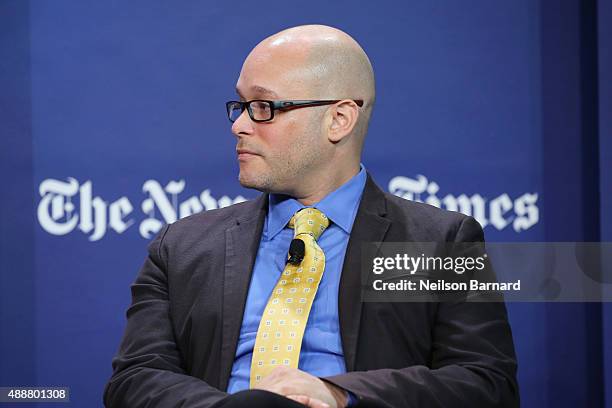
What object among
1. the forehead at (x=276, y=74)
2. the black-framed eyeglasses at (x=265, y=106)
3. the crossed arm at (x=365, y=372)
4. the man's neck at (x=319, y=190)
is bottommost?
the crossed arm at (x=365, y=372)

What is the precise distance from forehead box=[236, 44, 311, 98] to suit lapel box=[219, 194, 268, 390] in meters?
0.25

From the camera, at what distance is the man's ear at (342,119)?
5.88 ft

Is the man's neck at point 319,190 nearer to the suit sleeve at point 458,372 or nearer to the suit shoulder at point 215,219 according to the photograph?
the suit shoulder at point 215,219

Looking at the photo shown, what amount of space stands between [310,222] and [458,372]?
413 mm

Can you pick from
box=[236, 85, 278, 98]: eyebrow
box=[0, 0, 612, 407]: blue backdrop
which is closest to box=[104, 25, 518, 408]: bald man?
box=[236, 85, 278, 98]: eyebrow

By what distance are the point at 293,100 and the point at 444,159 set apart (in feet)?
3.17

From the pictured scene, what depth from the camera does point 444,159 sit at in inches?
102

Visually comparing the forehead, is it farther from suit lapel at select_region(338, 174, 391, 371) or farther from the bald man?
suit lapel at select_region(338, 174, 391, 371)

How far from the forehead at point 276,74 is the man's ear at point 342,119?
0.28 ft

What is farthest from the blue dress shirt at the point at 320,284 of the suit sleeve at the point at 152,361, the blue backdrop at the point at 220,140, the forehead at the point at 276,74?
the blue backdrop at the point at 220,140

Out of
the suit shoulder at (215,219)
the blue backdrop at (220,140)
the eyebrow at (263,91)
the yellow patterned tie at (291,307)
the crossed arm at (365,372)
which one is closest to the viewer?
the crossed arm at (365,372)

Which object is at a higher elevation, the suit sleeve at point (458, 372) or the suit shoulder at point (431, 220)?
the suit shoulder at point (431, 220)

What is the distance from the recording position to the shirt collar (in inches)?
69.7

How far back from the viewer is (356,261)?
1701mm
